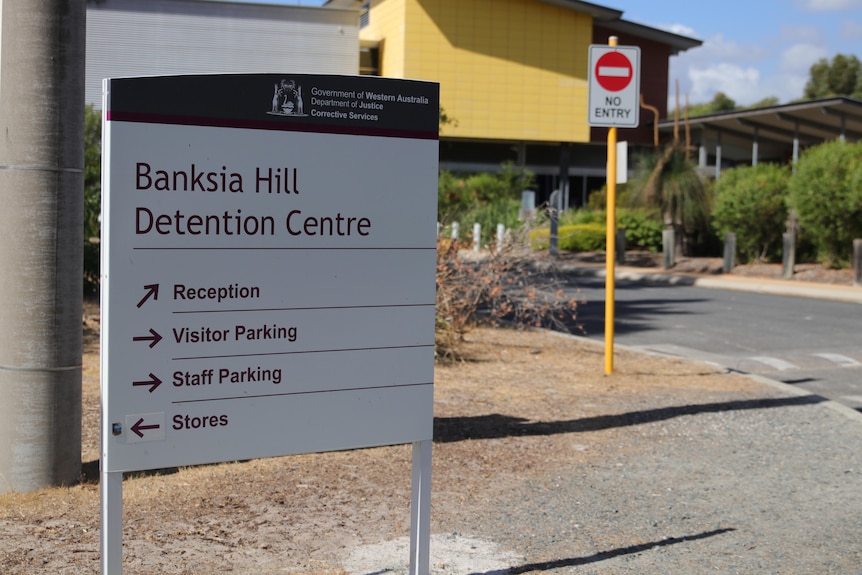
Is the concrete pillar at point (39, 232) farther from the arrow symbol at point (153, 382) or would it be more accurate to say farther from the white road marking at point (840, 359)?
the white road marking at point (840, 359)

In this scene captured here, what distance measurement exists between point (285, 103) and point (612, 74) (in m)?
6.02

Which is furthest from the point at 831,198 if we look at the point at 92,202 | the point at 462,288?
the point at 92,202

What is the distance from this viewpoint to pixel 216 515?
494cm

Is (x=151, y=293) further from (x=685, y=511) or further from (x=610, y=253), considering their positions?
(x=610, y=253)

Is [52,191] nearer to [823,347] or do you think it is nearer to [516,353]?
[516,353]

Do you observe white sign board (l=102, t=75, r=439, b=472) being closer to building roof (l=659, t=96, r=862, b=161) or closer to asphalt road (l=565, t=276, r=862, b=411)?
asphalt road (l=565, t=276, r=862, b=411)

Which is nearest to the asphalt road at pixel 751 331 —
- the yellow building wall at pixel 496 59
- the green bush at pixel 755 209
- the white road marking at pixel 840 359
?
the white road marking at pixel 840 359

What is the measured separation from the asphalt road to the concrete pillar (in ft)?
20.8

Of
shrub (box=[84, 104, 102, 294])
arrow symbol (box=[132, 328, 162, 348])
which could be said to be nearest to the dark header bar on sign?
arrow symbol (box=[132, 328, 162, 348])

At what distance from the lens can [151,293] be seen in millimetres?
3439

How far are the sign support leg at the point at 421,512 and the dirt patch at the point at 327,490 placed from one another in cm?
48

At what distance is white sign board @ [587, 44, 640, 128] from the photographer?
Result: 8.97 meters

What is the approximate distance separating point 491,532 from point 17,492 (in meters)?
2.46

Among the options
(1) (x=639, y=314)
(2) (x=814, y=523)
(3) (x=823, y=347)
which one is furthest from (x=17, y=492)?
(1) (x=639, y=314)
